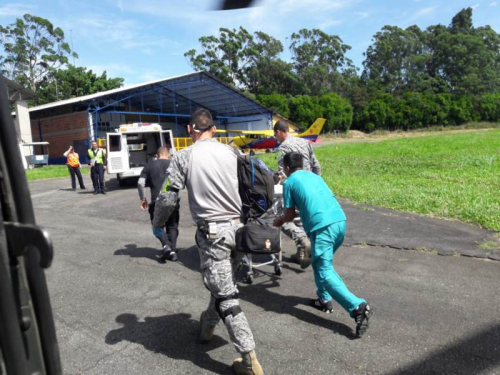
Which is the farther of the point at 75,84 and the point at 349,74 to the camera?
the point at 349,74

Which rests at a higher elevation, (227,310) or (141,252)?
(227,310)

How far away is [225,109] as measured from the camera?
44.5 meters

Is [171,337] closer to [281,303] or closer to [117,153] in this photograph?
[281,303]

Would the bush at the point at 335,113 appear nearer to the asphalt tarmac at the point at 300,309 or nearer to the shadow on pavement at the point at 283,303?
the asphalt tarmac at the point at 300,309

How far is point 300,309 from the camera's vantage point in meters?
4.41

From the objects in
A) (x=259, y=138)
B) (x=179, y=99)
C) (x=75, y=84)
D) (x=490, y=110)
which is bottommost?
(x=259, y=138)

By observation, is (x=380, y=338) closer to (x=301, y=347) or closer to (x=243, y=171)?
(x=301, y=347)

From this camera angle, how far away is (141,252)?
6852 millimetres

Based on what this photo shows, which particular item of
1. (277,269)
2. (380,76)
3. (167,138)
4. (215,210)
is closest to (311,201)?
(215,210)

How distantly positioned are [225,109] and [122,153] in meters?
29.5

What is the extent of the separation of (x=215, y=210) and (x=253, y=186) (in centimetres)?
44

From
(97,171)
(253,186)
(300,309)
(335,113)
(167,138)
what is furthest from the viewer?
(335,113)

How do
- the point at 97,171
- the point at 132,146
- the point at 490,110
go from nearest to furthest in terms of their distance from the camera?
1. the point at 97,171
2. the point at 132,146
3. the point at 490,110

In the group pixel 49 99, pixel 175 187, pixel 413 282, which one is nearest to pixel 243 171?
pixel 175 187
